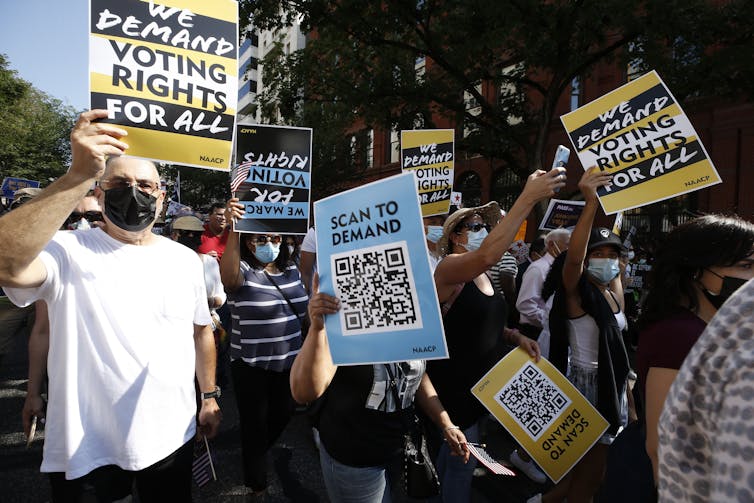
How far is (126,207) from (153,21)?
3.57 feet

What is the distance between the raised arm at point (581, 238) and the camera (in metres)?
2.74

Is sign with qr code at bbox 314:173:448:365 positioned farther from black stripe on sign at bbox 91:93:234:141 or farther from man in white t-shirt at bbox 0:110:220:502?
black stripe on sign at bbox 91:93:234:141

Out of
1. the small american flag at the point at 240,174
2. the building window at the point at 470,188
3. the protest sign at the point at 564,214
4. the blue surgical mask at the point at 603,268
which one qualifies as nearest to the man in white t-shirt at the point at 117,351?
the small american flag at the point at 240,174

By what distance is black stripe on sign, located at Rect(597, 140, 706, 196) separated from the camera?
300 cm

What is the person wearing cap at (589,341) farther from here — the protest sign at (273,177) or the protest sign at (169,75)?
the protest sign at (169,75)

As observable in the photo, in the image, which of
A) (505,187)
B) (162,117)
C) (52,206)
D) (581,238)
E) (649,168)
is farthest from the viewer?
(505,187)

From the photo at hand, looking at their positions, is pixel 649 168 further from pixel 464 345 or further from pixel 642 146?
pixel 464 345

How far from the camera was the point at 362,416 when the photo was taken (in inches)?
77.4

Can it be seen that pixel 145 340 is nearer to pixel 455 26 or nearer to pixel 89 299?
pixel 89 299

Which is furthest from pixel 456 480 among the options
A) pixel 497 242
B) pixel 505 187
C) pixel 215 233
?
pixel 505 187

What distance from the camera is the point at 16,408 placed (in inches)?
191

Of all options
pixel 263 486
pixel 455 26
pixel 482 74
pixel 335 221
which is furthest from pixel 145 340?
pixel 482 74

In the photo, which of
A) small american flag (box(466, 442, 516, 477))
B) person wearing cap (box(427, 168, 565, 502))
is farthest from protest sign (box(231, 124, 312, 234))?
small american flag (box(466, 442, 516, 477))

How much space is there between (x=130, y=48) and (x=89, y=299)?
4.29 feet
